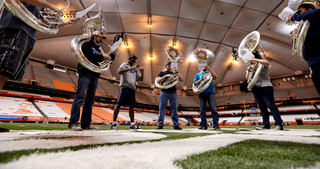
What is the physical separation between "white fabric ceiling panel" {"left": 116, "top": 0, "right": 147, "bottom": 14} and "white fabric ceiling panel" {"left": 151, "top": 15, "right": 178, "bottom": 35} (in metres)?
1.23

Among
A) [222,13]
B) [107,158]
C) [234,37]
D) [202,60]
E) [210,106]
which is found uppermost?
[222,13]

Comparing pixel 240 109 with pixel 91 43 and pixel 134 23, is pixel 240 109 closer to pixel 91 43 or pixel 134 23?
pixel 134 23

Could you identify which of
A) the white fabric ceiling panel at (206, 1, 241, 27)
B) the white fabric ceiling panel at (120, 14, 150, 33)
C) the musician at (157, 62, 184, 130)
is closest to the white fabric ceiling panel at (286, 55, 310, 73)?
the white fabric ceiling panel at (206, 1, 241, 27)

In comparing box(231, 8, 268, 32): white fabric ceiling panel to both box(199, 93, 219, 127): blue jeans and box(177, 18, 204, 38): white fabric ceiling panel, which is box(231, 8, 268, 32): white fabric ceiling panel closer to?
box(177, 18, 204, 38): white fabric ceiling panel

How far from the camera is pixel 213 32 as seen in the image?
43.1ft

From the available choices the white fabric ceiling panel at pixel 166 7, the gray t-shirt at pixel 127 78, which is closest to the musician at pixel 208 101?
the gray t-shirt at pixel 127 78

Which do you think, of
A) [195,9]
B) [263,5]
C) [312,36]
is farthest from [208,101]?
[263,5]

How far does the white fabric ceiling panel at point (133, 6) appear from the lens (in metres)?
10.3

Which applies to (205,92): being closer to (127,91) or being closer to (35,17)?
(127,91)

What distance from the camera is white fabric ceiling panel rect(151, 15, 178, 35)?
11.8 m

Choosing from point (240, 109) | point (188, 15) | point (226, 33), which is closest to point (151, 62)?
point (188, 15)

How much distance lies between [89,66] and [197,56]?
3.10 meters

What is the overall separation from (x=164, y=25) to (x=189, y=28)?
2377 millimetres

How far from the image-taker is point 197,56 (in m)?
4.14
